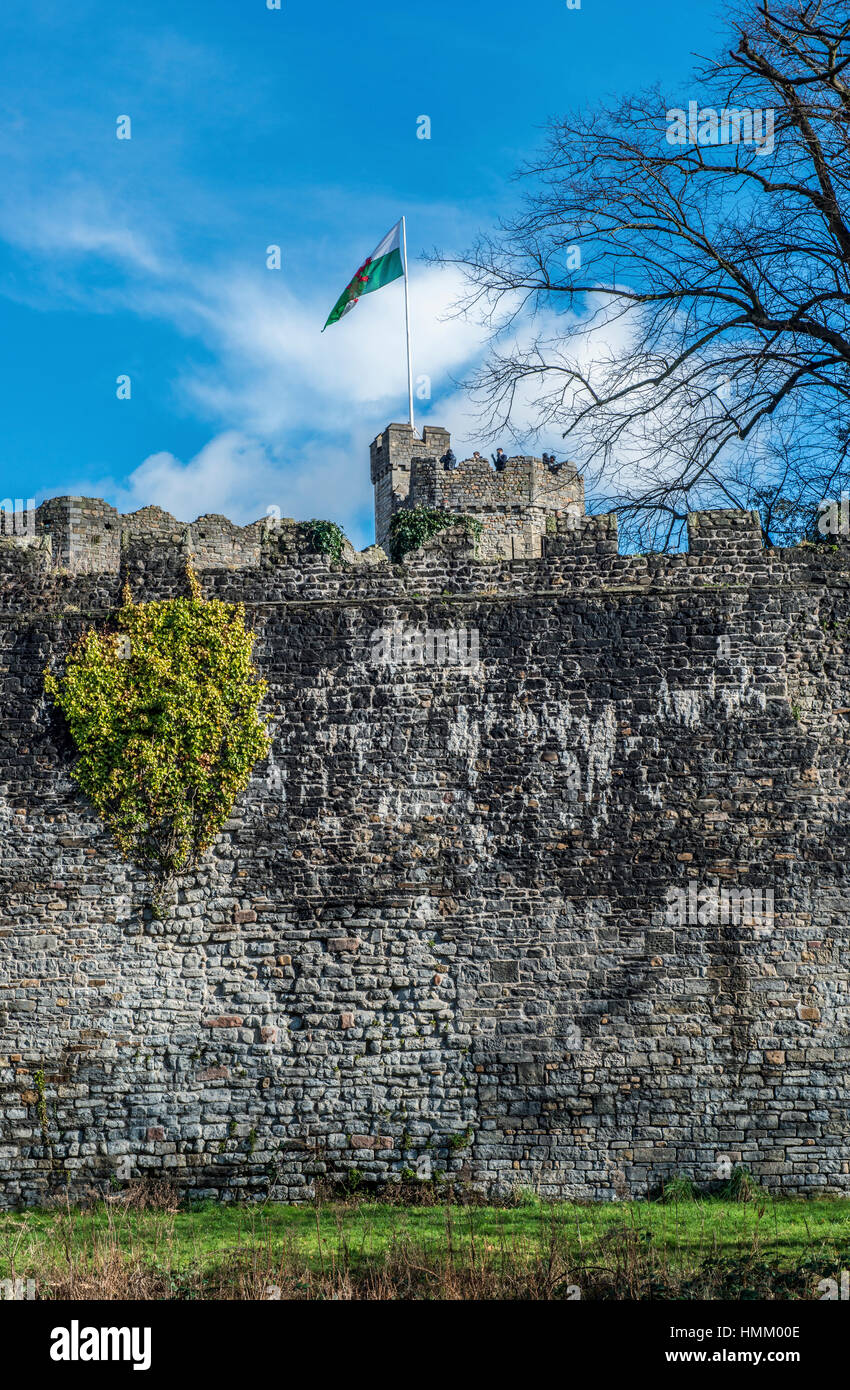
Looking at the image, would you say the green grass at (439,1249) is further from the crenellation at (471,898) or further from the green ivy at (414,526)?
the green ivy at (414,526)

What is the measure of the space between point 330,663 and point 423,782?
1632mm

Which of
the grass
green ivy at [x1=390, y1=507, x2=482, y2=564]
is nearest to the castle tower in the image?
green ivy at [x1=390, y1=507, x2=482, y2=564]

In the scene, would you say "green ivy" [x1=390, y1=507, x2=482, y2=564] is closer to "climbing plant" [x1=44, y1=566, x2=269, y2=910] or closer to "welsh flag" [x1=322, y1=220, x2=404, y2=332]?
"welsh flag" [x1=322, y1=220, x2=404, y2=332]

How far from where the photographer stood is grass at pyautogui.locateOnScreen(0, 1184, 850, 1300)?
822 cm

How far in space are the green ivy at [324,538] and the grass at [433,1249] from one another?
6642mm

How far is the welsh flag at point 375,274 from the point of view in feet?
→ 63.9

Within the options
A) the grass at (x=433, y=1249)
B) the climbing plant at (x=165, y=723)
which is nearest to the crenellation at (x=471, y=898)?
the climbing plant at (x=165, y=723)

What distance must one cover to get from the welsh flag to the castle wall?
8.30m

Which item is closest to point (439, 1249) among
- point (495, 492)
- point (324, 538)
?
point (324, 538)

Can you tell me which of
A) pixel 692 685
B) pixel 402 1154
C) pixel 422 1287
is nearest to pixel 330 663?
pixel 692 685

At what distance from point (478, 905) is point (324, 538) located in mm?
4297

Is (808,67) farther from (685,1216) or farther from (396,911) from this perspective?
(685,1216)

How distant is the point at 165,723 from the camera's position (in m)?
12.4

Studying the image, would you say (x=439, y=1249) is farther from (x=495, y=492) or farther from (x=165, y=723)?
(x=495, y=492)
